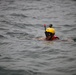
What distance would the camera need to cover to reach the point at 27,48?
45.6 ft

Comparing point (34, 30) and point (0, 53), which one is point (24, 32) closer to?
point (34, 30)

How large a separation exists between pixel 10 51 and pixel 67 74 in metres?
3.88

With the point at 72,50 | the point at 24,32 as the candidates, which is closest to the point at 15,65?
the point at 72,50

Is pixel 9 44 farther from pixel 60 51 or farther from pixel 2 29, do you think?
pixel 2 29

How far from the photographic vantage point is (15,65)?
36.7ft

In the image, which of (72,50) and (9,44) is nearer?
(72,50)

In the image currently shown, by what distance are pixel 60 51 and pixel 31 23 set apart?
975 cm

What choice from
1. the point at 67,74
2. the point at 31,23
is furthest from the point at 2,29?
the point at 67,74

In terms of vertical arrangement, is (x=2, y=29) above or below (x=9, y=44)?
above

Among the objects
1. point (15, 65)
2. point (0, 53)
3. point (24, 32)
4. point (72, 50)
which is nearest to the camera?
point (15, 65)

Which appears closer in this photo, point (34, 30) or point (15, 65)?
point (15, 65)

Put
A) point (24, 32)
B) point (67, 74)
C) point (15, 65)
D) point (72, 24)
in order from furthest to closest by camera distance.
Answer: point (72, 24) → point (24, 32) → point (15, 65) → point (67, 74)

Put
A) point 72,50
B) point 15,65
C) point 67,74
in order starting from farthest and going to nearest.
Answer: point 72,50 → point 15,65 → point 67,74

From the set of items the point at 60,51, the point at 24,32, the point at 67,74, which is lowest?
the point at 67,74
